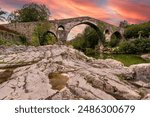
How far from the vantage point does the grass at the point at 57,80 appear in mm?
11031

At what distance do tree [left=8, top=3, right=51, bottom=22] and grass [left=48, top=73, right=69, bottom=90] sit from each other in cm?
7363

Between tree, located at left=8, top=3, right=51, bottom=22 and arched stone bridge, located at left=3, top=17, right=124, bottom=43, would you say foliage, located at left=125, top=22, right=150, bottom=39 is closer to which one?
arched stone bridge, located at left=3, top=17, right=124, bottom=43

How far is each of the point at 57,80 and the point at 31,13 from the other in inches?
2961

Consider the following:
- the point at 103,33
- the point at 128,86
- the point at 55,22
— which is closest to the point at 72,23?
the point at 55,22

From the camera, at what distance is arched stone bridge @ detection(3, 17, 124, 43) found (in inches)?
2323

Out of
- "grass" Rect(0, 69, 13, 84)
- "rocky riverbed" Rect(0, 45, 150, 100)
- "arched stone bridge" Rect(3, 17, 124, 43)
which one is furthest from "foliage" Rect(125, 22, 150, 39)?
"grass" Rect(0, 69, 13, 84)

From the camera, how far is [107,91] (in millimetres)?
11500

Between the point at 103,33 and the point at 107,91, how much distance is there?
7519 cm

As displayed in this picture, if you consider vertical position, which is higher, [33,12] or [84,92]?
[33,12]

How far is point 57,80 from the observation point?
11797mm

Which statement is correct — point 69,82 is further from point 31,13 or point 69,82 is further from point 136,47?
point 31,13

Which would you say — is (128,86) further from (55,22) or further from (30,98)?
(55,22)

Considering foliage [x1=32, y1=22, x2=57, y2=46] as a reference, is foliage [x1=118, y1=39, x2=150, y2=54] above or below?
below

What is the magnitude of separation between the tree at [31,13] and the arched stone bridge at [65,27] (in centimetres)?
1237
